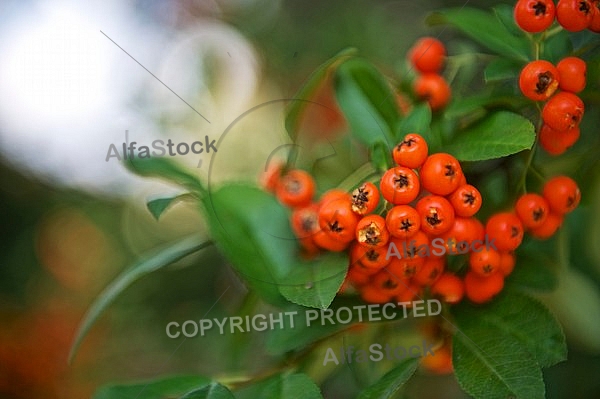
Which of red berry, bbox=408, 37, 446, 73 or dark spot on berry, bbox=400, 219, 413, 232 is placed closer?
dark spot on berry, bbox=400, 219, 413, 232

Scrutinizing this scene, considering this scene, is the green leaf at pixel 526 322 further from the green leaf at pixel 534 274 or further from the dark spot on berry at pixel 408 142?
the dark spot on berry at pixel 408 142

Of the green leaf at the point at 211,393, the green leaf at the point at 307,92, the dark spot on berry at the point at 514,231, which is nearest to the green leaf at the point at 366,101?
the green leaf at the point at 307,92

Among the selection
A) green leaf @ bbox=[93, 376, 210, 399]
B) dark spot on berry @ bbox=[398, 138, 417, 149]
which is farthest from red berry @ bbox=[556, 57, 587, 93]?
green leaf @ bbox=[93, 376, 210, 399]

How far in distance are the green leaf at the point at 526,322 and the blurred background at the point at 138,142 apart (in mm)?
96

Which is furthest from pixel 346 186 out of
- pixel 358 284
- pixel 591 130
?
pixel 591 130

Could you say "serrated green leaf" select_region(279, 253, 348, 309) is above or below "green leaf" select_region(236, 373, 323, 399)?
above

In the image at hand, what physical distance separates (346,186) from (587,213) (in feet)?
0.83

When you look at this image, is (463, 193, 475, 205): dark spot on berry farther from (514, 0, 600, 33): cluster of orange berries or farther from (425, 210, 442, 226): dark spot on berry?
(514, 0, 600, 33): cluster of orange berries

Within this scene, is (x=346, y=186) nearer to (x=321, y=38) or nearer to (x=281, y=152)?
(x=281, y=152)

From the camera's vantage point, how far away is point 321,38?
659 mm

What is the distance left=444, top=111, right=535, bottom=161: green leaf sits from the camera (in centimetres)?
39

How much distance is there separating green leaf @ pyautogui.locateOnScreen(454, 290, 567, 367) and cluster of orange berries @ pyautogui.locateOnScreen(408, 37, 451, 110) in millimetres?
159

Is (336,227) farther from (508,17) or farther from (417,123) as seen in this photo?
(508,17)

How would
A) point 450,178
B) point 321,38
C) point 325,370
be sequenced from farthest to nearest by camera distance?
point 321,38 < point 325,370 < point 450,178
